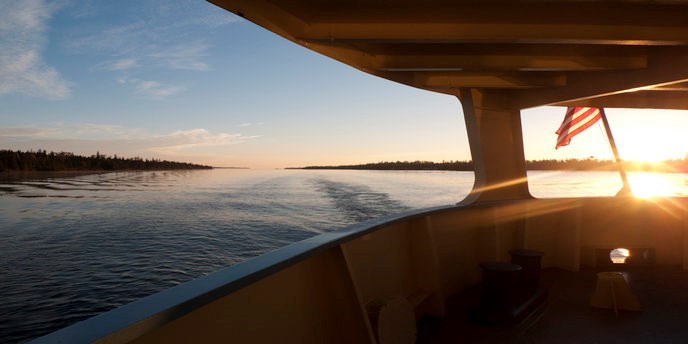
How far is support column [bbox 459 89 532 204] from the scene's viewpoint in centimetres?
709

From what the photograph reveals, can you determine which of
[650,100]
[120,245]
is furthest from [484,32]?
[120,245]

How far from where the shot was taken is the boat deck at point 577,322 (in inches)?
160

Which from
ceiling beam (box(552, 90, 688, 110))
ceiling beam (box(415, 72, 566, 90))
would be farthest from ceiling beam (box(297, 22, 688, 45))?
ceiling beam (box(552, 90, 688, 110))

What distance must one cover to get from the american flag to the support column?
3528 millimetres

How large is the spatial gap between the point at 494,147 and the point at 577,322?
3.59 metres

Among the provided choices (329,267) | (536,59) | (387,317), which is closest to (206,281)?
(329,267)

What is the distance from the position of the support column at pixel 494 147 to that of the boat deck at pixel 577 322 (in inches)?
75.7

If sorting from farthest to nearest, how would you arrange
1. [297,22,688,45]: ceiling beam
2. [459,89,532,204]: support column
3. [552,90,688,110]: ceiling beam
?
[552,90,688,110]: ceiling beam, [459,89,532,204]: support column, [297,22,688,45]: ceiling beam

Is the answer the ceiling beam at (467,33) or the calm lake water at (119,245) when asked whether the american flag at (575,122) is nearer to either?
the ceiling beam at (467,33)

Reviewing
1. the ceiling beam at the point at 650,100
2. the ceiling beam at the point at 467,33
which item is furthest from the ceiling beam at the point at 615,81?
the ceiling beam at the point at 467,33

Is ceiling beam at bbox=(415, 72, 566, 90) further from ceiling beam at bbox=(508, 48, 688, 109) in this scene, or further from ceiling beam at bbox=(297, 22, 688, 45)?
ceiling beam at bbox=(297, 22, 688, 45)

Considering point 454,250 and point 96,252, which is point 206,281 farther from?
point 96,252

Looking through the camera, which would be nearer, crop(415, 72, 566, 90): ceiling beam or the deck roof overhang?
the deck roof overhang

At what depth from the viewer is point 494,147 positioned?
7.44 m
